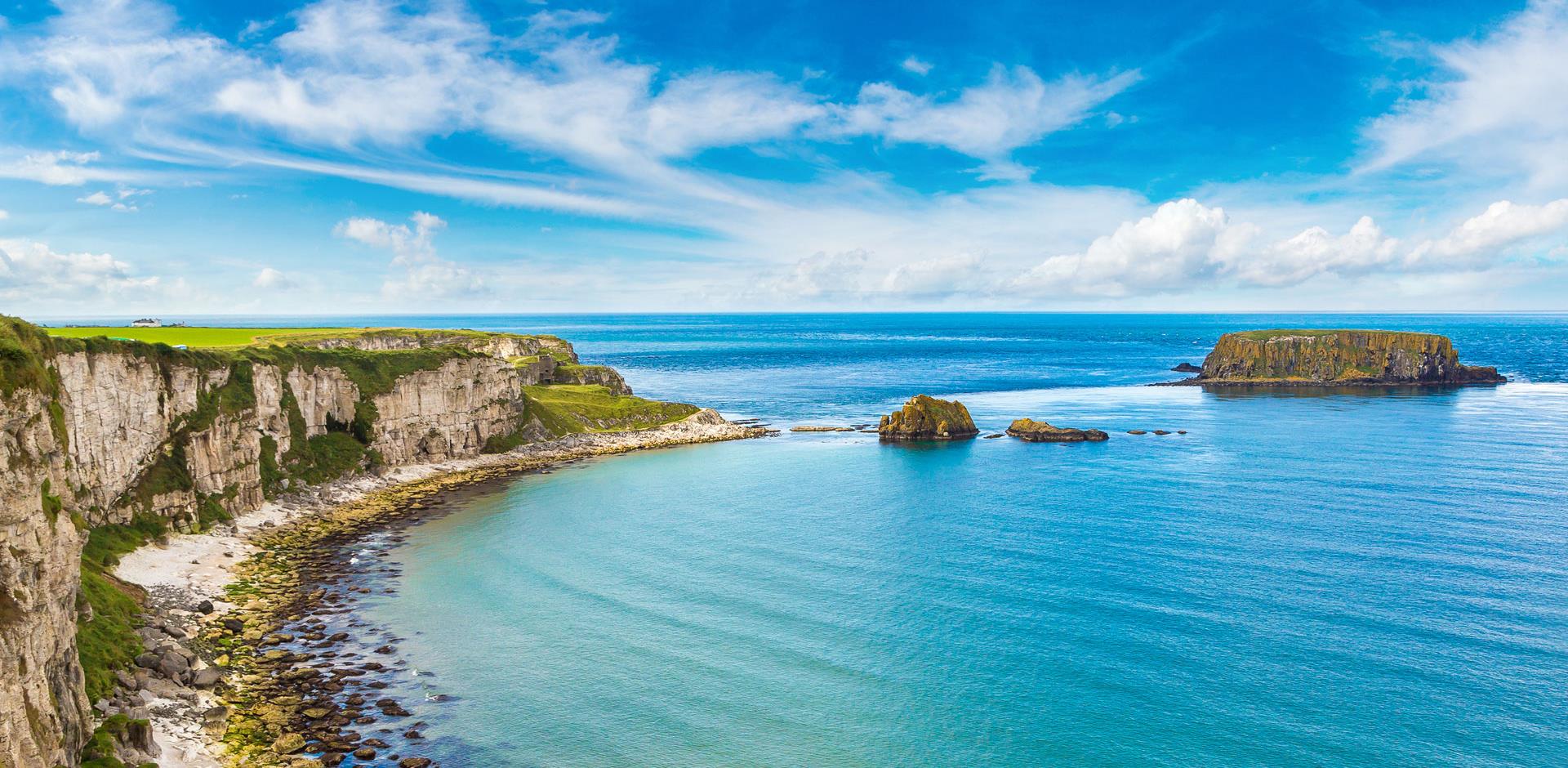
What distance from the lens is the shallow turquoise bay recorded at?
38875 mm

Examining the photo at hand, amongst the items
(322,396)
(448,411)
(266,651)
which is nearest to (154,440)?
(322,396)

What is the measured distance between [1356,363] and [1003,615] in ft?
594

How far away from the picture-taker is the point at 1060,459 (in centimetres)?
10694

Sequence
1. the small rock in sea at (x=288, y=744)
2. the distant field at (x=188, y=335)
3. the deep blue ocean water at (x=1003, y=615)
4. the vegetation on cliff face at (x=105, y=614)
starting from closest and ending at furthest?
the small rock in sea at (x=288, y=744), the deep blue ocean water at (x=1003, y=615), the vegetation on cliff face at (x=105, y=614), the distant field at (x=188, y=335)

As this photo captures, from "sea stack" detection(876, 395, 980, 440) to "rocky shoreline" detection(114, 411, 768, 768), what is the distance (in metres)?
69.1

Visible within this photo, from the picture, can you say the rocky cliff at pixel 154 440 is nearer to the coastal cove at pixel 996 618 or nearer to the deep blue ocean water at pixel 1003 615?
the coastal cove at pixel 996 618

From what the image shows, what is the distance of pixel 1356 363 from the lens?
625 ft

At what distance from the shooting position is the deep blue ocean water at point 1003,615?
127 feet

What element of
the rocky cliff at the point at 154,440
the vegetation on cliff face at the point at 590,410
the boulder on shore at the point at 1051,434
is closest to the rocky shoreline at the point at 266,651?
the rocky cliff at the point at 154,440

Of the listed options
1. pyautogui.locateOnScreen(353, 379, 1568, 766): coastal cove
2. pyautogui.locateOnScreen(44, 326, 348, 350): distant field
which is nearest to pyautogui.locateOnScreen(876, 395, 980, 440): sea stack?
pyautogui.locateOnScreen(353, 379, 1568, 766): coastal cove

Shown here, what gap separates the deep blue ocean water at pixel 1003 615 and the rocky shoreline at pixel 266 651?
254 centimetres

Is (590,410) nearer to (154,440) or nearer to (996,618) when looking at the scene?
(154,440)

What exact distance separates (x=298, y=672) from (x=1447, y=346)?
229563mm

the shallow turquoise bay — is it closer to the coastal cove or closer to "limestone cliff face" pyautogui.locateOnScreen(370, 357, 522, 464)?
the coastal cove
